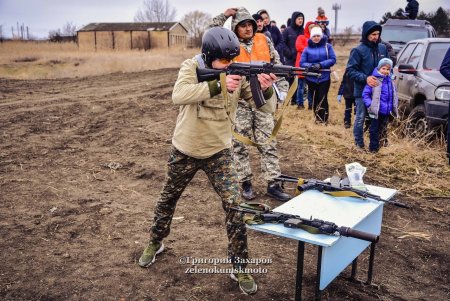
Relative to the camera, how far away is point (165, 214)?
408 cm

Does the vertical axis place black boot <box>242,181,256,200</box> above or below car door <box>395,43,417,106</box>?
below

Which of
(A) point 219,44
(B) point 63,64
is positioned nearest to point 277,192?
(A) point 219,44

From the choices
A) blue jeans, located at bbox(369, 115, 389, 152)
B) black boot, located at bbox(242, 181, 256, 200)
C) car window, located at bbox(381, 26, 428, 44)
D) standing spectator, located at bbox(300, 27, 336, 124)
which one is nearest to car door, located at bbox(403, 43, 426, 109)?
blue jeans, located at bbox(369, 115, 389, 152)

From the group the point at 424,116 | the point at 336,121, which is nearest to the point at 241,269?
the point at 424,116

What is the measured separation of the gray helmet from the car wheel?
5.31 metres

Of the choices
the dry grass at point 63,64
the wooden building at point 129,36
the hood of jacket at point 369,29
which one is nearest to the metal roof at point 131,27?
the wooden building at point 129,36

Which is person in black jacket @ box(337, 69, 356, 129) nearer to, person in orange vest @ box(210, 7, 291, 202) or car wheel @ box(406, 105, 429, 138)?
car wheel @ box(406, 105, 429, 138)

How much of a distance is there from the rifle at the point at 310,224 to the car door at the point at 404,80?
650 centimetres

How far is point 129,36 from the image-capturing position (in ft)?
170

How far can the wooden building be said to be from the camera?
5138cm

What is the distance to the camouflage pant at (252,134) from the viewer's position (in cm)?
546

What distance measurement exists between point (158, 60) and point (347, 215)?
27825 mm

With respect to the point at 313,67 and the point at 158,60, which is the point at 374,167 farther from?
the point at 158,60

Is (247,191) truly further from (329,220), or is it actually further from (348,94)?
(348,94)
